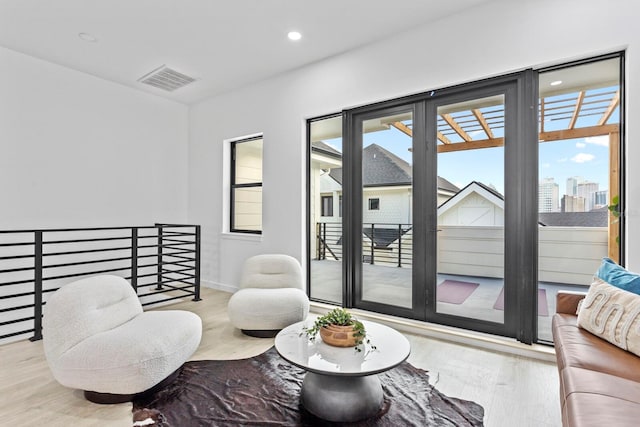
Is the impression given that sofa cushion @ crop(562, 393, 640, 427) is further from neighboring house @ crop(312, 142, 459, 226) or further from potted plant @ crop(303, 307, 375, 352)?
neighboring house @ crop(312, 142, 459, 226)

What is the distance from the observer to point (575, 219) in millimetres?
2727

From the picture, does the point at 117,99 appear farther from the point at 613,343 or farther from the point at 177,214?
the point at 613,343

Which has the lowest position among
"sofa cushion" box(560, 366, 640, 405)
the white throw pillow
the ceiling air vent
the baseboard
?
the baseboard

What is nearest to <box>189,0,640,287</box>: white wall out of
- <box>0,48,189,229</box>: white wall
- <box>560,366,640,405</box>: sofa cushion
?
<box>0,48,189,229</box>: white wall

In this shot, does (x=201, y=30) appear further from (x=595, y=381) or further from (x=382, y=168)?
(x=595, y=381)

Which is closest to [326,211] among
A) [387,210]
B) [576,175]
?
[387,210]

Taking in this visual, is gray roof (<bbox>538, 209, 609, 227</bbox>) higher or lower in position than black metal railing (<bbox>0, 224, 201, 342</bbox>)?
higher

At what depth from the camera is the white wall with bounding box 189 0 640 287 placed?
8.15 ft

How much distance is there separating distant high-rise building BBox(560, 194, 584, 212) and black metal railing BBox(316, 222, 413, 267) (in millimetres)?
1294

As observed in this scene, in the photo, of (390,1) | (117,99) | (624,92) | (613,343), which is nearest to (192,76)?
(117,99)

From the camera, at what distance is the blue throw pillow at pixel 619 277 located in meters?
1.90

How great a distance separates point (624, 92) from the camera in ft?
8.20

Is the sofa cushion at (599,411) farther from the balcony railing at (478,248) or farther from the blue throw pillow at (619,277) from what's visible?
the balcony railing at (478,248)

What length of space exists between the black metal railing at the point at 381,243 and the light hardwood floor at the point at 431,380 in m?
0.79
